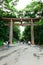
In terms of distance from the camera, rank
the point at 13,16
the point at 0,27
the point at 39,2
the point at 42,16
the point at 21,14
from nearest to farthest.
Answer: the point at 39,2 < the point at 0,27 < the point at 42,16 < the point at 13,16 < the point at 21,14

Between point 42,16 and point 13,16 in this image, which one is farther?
point 13,16

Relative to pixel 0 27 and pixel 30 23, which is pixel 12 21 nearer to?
pixel 30 23

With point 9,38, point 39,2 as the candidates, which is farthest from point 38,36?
point 39,2

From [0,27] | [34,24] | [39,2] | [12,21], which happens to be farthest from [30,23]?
[39,2]

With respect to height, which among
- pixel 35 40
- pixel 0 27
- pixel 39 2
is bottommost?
pixel 35 40

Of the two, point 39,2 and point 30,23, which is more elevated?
point 39,2

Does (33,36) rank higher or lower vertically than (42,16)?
lower

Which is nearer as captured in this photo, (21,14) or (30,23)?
(30,23)

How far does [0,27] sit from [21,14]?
62.2 ft

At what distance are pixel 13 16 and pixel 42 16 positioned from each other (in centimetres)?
878

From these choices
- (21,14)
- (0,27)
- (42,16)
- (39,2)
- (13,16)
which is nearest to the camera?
(39,2)

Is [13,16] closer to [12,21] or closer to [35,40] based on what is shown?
[12,21]

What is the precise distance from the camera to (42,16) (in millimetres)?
58781

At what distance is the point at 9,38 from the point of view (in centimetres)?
6203
